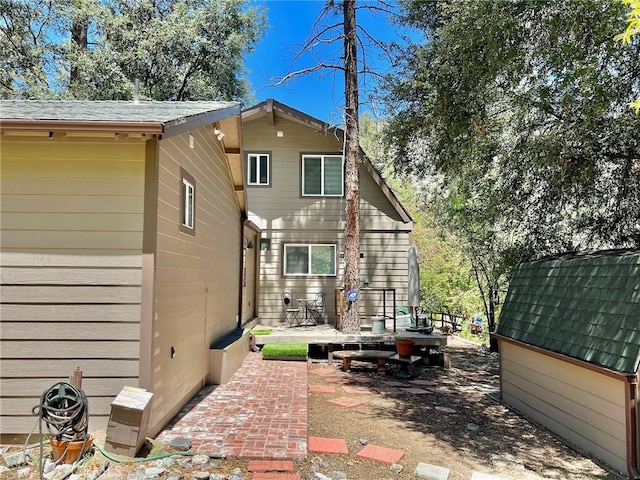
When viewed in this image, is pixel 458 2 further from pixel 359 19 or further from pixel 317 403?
pixel 317 403

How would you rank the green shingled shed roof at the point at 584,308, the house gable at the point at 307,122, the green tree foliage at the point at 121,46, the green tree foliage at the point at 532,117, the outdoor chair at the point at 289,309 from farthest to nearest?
the green tree foliage at the point at 121,46
the outdoor chair at the point at 289,309
the house gable at the point at 307,122
the green tree foliage at the point at 532,117
the green shingled shed roof at the point at 584,308

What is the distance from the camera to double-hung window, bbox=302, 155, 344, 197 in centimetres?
1200

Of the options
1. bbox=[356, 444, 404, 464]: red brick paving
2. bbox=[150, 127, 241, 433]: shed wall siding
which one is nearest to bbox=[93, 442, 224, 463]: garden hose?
bbox=[150, 127, 241, 433]: shed wall siding

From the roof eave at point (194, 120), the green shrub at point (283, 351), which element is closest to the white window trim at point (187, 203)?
the roof eave at point (194, 120)

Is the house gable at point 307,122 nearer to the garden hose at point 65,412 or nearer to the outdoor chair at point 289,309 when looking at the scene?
the outdoor chair at point 289,309

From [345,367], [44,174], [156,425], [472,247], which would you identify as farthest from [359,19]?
[156,425]

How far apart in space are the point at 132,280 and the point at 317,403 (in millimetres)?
3385

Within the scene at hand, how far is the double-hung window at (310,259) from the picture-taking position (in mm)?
11945

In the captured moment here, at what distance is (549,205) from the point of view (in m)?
8.25

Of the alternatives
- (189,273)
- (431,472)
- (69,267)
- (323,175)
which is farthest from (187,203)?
(323,175)

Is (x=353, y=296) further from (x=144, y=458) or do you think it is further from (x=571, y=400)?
(x=144, y=458)

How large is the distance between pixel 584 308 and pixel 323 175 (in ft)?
26.7

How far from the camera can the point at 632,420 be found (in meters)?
3.97

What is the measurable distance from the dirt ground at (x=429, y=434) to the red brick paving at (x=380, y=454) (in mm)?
63
